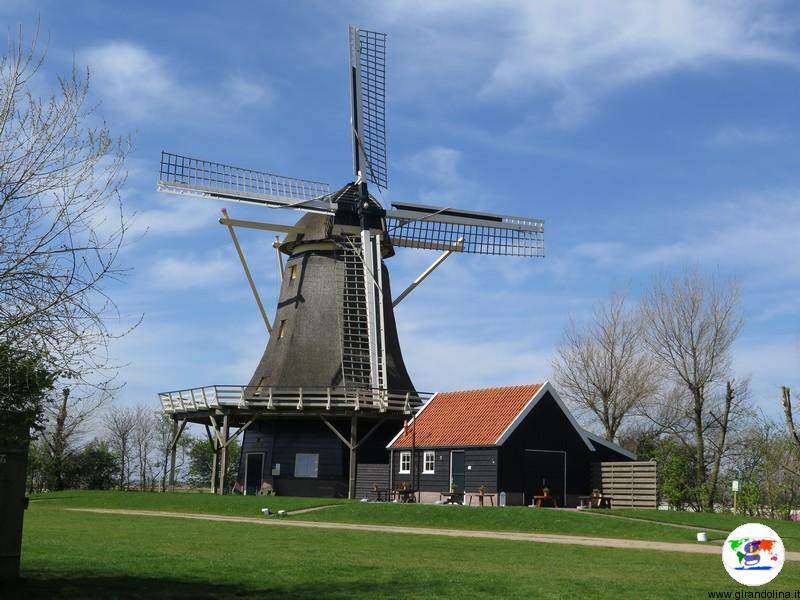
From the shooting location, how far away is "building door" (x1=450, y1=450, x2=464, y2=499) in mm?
31734

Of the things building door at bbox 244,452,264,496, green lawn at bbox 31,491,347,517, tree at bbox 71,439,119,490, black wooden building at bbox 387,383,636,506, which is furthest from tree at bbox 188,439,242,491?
black wooden building at bbox 387,383,636,506

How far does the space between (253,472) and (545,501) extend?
12.3m

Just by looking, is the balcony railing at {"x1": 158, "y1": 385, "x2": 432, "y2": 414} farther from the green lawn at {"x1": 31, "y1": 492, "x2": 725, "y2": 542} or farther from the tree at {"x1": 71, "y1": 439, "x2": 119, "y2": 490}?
the tree at {"x1": 71, "y1": 439, "x2": 119, "y2": 490}

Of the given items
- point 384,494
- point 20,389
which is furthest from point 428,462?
point 20,389

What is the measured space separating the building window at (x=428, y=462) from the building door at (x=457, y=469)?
1025 millimetres

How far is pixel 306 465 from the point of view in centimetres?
3597

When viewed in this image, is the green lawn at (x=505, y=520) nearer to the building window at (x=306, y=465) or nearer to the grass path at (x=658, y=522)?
the grass path at (x=658, y=522)

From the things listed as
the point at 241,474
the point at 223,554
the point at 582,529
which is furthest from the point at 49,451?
the point at 223,554

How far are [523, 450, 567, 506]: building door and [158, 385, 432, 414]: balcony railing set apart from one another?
18.1ft

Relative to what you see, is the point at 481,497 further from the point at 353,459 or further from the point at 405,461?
the point at 353,459

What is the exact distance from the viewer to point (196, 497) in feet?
108

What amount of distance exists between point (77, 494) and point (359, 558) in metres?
26.5

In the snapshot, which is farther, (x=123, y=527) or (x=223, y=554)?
(x=123, y=527)

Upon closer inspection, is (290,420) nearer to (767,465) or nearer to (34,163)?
(767,465)
